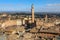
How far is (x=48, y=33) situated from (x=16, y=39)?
3280 mm

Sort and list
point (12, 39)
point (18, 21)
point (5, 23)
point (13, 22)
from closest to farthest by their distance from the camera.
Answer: point (12, 39), point (5, 23), point (13, 22), point (18, 21)

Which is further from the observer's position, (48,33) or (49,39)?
(48,33)

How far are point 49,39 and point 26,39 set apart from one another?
57.8 inches

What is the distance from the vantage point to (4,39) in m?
7.87

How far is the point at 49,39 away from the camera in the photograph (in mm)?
8812

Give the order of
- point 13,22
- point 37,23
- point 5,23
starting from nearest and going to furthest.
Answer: point 37,23 → point 5,23 → point 13,22

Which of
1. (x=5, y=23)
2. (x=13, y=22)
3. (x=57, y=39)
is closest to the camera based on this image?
(x=57, y=39)

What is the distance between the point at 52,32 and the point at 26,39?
3.20 meters

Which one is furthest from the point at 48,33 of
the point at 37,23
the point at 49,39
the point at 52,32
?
the point at 37,23

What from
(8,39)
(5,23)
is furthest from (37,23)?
(8,39)

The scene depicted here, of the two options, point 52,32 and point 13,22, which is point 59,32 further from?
point 13,22

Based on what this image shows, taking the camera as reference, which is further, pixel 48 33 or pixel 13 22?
pixel 13 22

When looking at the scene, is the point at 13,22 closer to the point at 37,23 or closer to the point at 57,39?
the point at 37,23

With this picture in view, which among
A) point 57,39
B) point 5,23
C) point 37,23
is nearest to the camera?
point 57,39
